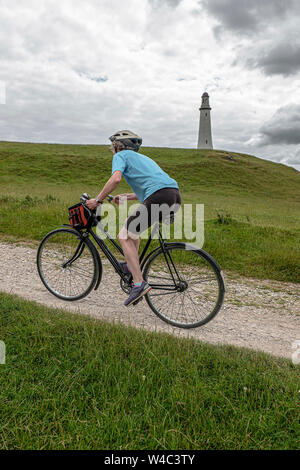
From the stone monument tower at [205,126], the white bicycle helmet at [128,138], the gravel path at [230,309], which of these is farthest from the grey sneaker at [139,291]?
the stone monument tower at [205,126]

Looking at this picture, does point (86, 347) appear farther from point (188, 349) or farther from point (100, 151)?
point (100, 151)

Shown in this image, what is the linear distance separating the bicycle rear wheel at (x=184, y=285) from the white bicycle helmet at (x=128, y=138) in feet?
4.85

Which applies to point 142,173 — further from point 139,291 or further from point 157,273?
point 139,291

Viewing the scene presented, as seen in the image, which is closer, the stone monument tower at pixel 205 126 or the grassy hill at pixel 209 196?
the grassy hill at pixel 209 196

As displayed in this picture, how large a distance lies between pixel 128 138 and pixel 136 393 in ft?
10.2

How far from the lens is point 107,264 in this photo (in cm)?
730

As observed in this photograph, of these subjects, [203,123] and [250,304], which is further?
[203,123]

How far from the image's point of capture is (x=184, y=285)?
454 cm

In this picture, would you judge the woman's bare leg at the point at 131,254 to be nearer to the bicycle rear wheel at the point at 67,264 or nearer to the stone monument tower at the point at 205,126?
the bicycle rear wheel at the point at 67,264

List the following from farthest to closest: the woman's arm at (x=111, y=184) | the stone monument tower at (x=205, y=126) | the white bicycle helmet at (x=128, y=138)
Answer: the stone monument tower at (x=205, y=126), the white bicycle helmet at (x=128, y=138), the woman's arm at (x=111, y=184)

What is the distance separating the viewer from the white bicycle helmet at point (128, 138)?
4.26 metres

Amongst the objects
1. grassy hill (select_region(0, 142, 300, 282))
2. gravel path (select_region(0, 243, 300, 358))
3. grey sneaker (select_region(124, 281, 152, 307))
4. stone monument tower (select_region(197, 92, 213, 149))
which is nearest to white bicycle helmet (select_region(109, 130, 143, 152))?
grey sneaker (select_region(124, 281, 152, 307))

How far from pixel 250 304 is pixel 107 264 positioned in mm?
3348

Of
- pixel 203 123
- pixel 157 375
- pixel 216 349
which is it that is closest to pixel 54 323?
pixel 157 375
